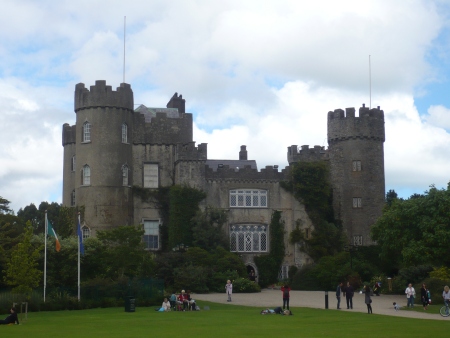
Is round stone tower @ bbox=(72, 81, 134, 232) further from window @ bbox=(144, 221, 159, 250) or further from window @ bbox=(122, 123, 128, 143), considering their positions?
window @ bbox=(144, 221, 159, 250)

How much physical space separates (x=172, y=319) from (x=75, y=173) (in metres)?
31.3

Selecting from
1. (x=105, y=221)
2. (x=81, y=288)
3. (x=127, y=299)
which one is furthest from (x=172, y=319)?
(x=105, y=221)

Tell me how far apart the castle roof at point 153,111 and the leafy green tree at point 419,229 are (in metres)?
21.3

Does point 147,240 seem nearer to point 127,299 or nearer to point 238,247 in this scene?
point 238,247

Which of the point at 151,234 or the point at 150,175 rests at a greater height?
the point at 150,175

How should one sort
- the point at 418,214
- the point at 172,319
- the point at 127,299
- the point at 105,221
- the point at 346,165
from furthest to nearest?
the point at 346,165 → the point at 105,221 → the point at 418,214 → the point at 127,299 → the point at 172,319

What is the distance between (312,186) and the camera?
62.2m

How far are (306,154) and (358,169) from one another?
5206mm

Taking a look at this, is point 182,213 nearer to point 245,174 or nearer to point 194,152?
point 194,152

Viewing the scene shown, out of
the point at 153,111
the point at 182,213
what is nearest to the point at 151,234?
the point at 182,213

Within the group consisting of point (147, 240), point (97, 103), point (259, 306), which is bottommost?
point (259, 306)

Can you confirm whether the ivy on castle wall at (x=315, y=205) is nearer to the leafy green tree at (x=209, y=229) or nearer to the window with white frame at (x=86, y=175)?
the leafy green tree at (x=209, y=229)

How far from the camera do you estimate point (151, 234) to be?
6097 cm

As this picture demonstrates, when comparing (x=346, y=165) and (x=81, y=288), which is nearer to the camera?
(x=81, y=288)
